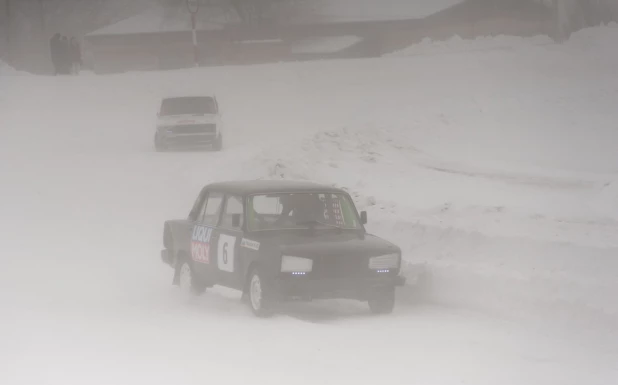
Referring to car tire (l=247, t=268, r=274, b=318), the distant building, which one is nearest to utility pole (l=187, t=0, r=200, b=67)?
the distant building

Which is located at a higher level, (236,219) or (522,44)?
(522,44)

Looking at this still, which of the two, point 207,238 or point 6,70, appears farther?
point 6,70

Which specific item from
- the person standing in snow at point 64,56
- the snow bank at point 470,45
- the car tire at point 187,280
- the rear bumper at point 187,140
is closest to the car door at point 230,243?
the car tire at point 187,280

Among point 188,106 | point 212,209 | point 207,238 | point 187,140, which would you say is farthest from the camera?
point 187,140

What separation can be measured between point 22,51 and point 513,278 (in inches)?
220

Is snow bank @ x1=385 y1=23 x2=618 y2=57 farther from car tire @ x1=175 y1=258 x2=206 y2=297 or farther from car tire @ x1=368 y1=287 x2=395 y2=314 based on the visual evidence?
car tire @ x1=175 y1=258 x2=206 y2=297

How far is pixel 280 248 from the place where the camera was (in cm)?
753

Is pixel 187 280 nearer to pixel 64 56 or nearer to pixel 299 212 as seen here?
pixel 299 212

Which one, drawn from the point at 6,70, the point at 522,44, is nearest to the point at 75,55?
the point at 6,70

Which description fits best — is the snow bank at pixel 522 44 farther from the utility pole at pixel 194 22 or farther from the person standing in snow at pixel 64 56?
the person standing in snow at pixel 64 56

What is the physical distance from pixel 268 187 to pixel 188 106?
3.21m

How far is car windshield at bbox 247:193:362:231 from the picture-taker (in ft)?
26.5

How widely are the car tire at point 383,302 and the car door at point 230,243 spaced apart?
1159 millimetres

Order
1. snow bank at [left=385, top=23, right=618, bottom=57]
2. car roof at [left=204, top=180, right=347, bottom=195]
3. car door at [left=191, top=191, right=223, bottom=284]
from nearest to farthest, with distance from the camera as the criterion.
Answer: car roof at [left=204, top=180, right=347, bottom=195], car door at [left=191, top=191, right=223, bottom=284], snow bank at [left=385, top=23, right=618, bottom=57]
